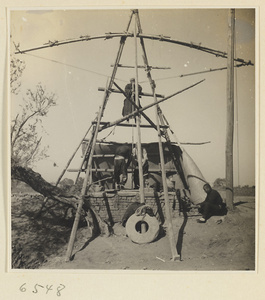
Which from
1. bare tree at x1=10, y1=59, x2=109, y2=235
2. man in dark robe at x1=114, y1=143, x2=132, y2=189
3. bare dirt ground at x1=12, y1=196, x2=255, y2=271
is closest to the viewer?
bare dirt ground at x1=12, y1=196, x2=255, y2=271

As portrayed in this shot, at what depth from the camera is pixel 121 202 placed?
6234mm

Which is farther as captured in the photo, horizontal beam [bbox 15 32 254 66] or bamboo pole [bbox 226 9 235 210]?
bamboo pole [bbox 226 9 235 210]

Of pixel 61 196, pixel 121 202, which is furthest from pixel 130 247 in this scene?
pixel 61 196

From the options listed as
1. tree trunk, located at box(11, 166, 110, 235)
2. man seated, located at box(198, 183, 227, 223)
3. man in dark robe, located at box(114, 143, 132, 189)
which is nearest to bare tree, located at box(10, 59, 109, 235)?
tree trunk, located at box(11, 166, 110, 235)

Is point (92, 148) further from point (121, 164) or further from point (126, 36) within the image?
point (126, 36)

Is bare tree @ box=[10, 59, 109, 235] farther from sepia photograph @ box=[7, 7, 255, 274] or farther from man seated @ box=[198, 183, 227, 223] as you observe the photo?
man seated @ box=[198, 183, 227, 223]

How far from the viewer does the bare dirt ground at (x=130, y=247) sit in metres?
4.64

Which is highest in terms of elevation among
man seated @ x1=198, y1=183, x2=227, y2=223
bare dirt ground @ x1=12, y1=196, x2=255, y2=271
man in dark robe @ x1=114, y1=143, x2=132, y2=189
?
man in dark robe @ x1=114, y1=143, x2=132, y2=189

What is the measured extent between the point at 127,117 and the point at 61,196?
2.15m

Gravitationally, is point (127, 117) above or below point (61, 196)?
above

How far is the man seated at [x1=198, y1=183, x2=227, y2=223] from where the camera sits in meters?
5.87

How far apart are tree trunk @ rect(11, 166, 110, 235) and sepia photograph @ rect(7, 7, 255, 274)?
0.07ft

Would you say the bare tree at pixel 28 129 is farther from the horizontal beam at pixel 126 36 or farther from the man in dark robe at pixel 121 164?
the man in dark robe at pixel 121 164
